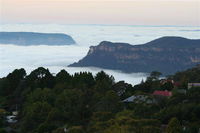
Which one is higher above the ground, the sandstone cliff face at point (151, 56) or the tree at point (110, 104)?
the sandstone cliff face at point (151, 56)

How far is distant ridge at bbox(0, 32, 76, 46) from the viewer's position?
110 meters

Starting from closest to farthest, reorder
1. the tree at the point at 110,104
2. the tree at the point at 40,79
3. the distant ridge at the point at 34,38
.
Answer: the tree at the point at 110,104 → the tree at the point at 40,79 → the distant ridge at the point at 34,38

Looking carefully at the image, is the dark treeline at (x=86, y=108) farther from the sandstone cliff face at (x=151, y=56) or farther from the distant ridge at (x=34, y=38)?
the distant ridge at (x=34, y=38)

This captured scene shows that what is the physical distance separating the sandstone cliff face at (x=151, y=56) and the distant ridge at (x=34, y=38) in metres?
34.2

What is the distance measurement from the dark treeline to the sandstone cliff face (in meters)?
51.6

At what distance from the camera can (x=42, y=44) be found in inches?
4894

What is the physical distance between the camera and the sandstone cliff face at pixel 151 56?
78438 mm

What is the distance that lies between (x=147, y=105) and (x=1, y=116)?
763cm

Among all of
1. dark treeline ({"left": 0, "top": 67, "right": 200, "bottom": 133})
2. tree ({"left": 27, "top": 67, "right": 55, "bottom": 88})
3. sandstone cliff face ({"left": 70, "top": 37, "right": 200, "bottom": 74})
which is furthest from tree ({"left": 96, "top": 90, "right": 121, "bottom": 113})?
sandstone cliff face ({"left": 70, "top": 37, "right": 200, "bottom": 74})

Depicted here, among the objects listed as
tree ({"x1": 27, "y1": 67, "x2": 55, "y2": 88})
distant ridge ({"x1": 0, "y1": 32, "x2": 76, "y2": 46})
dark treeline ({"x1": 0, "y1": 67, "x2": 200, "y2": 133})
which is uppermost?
distant ridge ({"x1": 0, "y1": 32, "x2": 76, "y2": 46})

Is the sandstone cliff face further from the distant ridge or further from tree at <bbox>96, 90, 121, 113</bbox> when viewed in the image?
tree at <bbox>96, 90, 121, 113</bbox>

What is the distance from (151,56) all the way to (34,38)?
158 ft

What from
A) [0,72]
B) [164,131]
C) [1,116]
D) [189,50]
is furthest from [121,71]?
[164,131]

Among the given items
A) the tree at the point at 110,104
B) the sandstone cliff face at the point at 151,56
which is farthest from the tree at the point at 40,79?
the sandstone cliff face at the point at 151,56
